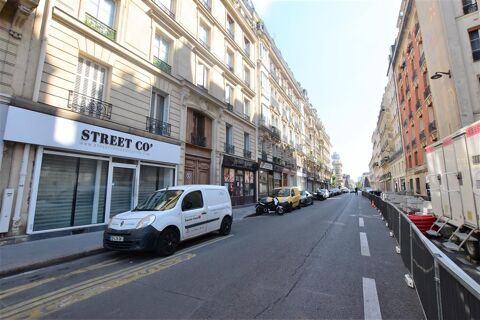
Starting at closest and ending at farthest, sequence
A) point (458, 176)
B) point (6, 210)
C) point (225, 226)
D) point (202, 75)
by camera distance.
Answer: point (458, 176) → point (6, 210) → point (225, 226) → point (202, 75)

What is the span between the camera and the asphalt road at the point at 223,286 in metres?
3.32

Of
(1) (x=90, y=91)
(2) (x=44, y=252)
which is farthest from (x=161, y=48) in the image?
(2) (x=44, y=252)

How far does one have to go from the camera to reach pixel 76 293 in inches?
154

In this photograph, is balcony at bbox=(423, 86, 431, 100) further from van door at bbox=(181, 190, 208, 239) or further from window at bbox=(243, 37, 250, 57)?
van door at bbox=(181, 190, 208, 239)

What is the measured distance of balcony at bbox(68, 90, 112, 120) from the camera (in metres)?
8.73

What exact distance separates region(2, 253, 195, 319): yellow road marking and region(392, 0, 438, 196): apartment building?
20790mm

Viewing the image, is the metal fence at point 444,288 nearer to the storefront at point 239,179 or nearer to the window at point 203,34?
the storefront at point 239,179

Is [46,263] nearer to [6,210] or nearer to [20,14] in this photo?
[6,210]

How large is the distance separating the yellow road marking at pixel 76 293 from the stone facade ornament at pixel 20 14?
772 cm

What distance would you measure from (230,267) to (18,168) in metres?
6.98

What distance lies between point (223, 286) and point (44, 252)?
4.94 m

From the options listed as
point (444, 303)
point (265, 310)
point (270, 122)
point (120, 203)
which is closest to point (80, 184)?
point (120, 203)

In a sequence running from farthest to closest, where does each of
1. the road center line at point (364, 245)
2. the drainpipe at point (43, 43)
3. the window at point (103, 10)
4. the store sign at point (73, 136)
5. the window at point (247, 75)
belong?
the window at point (247, 75)
the window at point (103, 10)
the drainpipe at point (43, 43)
the store sign at point (73, 136)
the road center line at point (364, 245)

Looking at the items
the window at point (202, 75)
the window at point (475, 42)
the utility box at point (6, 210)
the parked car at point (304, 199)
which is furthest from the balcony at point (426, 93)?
the utility box at point (6, 210)
